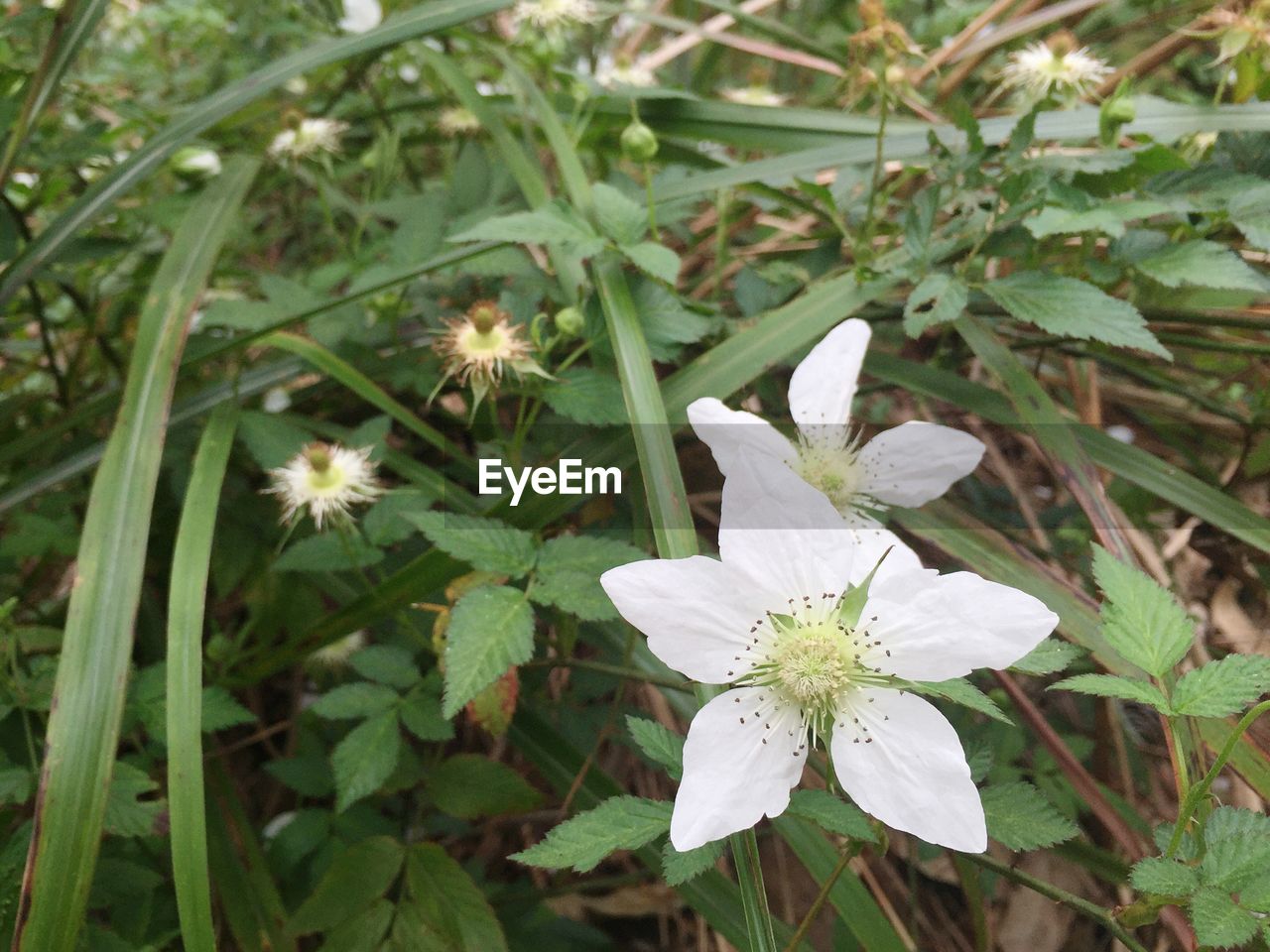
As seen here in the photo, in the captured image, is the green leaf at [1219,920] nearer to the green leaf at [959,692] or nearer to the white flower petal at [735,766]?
the green leaf at [959,692]

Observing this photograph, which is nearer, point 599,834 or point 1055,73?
point 599,834

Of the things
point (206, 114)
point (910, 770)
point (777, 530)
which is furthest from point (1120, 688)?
point (206, 114)

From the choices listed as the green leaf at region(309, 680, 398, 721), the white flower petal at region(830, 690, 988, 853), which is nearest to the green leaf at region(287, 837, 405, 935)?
the green leaf at region(309, 680, 398, 721)

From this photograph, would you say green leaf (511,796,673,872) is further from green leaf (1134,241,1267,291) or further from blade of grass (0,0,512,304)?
blade of grass (0,0,512,304)

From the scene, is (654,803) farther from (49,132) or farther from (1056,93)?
(49,132)

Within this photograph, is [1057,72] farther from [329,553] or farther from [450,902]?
[450,902]

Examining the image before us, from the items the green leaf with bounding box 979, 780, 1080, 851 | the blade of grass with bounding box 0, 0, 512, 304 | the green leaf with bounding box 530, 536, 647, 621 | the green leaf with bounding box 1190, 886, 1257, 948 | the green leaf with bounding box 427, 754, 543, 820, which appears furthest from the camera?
the blade of grass with bounding box 0, 0, 512, 304

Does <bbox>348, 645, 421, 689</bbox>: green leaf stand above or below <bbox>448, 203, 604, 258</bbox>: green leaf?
below
